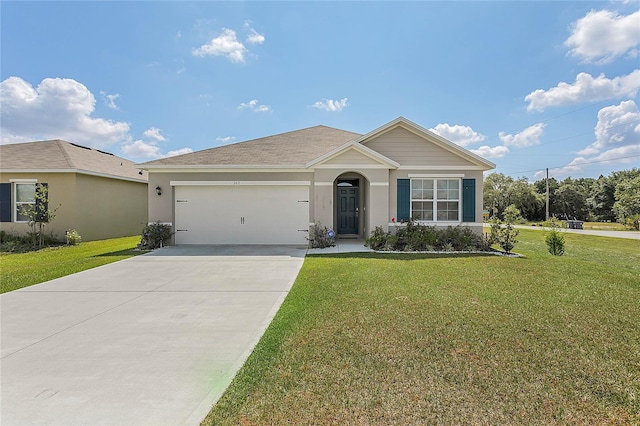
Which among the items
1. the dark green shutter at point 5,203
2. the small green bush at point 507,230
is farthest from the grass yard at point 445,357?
the dark green shutter at point 5,203

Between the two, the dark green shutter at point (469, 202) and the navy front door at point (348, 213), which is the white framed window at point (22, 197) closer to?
the navy front door at point (348, 213)

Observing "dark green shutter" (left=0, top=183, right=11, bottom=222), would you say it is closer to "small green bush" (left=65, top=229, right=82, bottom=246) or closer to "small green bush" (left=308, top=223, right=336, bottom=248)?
"small green bush" (left=65, top=229, right=82, bottom=246)

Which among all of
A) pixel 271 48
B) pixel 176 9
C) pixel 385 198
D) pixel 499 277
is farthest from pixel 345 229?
pixel 176 9

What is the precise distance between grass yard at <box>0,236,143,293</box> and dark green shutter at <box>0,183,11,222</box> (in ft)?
10.6

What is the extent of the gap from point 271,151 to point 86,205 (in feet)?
28.9

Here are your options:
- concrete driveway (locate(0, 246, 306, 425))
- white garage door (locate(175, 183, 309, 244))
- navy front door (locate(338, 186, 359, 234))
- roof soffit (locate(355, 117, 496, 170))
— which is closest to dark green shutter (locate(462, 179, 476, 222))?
roof soffit (locate(355, 117, 496, 170))

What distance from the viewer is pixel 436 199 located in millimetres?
11867

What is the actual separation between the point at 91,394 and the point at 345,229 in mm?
11521

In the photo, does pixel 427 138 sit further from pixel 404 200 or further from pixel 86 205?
pixel 86 205

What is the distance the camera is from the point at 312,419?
7.59ft

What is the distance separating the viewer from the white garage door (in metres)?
12.0

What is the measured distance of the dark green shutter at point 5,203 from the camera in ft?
42.9

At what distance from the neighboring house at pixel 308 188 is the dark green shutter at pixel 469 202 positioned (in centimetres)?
4

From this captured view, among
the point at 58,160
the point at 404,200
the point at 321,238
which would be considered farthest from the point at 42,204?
the point at 404,200
